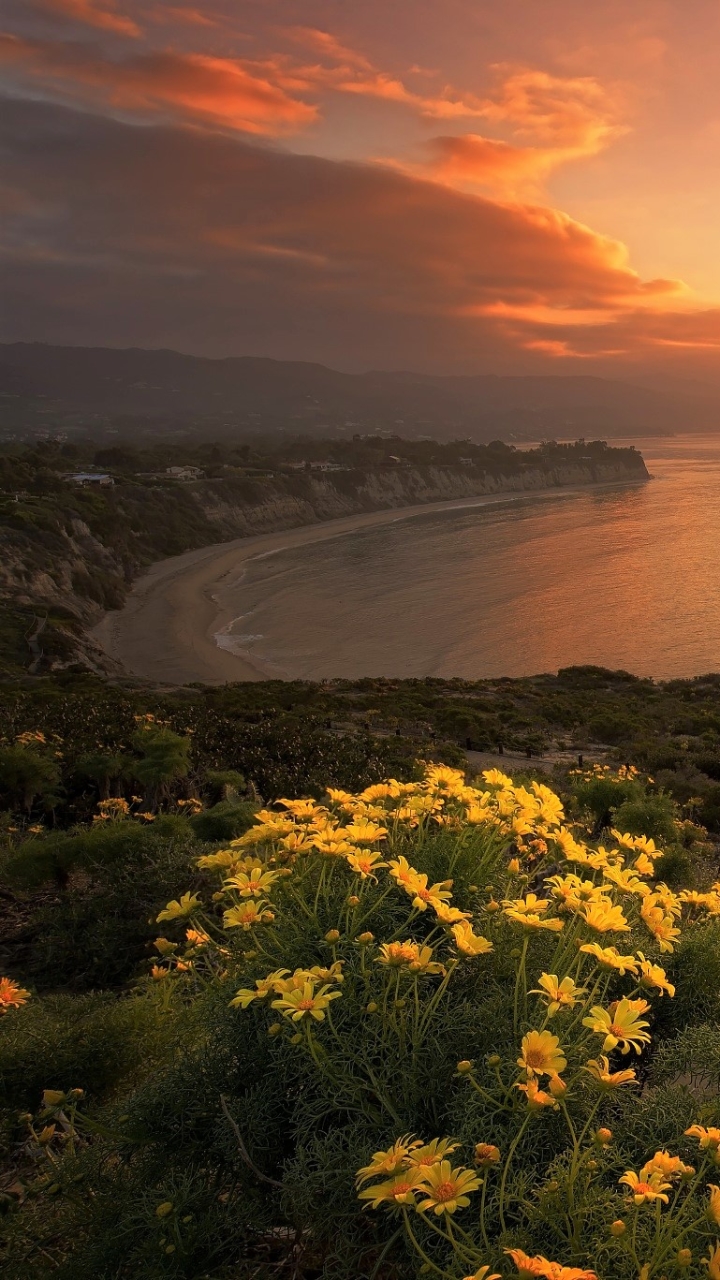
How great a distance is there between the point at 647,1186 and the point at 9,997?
3.16m

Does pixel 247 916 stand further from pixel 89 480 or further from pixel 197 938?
pixel 89 480

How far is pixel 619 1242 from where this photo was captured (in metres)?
1.66

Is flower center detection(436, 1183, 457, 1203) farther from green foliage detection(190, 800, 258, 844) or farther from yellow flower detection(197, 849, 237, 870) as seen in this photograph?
green foliage detection(190, 800, 258, 844)

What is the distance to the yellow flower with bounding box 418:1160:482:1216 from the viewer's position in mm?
1592

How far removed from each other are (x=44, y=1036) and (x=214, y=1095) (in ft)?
4.66

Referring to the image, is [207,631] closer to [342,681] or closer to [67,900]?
[342,681]

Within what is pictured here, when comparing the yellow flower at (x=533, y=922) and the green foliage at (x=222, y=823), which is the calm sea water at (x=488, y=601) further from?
the yellow flower at (x=533, y=922)

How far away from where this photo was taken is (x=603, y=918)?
7.70ft

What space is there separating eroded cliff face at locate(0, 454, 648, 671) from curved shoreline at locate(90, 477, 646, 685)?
76.1 inches

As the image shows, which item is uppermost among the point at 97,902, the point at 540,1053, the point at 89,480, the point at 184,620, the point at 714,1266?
the point at 89,480

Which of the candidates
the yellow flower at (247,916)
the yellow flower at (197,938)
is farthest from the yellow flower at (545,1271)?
the yellow flower at (197,938)

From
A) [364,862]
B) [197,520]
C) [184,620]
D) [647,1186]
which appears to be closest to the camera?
[647,1186]

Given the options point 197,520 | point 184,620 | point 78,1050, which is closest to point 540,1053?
point 78,1050

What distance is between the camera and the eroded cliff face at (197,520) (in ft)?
171
